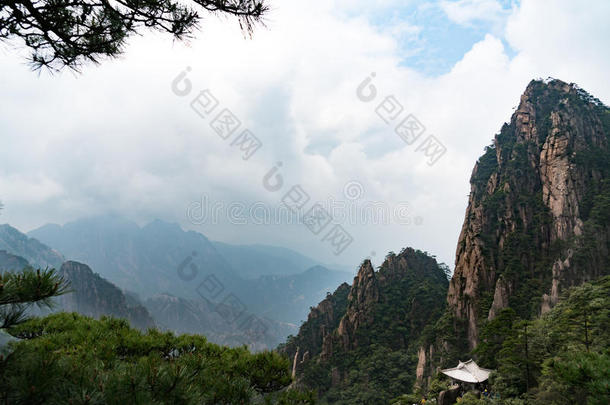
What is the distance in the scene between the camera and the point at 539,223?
76.1 ft

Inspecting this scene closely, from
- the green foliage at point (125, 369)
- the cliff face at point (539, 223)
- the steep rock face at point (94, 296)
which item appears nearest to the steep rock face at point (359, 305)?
the cliff face at point (539, 223)

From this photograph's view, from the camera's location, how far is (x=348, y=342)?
93.6 feet

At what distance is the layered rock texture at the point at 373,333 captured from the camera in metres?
23.6

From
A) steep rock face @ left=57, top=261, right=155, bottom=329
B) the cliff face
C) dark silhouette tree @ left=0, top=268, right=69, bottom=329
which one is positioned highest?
the cliff face

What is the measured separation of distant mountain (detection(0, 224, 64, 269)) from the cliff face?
142 metres

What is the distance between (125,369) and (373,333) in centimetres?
3024

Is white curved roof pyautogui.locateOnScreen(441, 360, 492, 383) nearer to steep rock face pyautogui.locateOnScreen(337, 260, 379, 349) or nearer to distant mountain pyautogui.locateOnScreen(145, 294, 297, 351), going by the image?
steep rock face pyautogui.locateOnScreen(337, 260, 379, 349)

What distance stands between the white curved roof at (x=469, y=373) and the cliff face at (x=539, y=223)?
8.91m

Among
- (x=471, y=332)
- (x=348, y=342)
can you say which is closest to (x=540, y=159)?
(x=471, y=332)

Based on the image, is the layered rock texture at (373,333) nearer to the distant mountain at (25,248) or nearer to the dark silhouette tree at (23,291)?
the dark silhouette tree at (23,291)

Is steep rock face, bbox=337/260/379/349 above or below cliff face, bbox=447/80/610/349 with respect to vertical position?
below

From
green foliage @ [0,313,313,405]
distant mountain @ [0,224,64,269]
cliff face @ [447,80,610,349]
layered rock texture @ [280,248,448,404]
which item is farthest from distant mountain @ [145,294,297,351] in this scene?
green foliage @ [0,313,313,405]

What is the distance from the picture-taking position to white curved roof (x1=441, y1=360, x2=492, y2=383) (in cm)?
1259

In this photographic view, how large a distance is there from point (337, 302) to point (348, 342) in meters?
9.87
